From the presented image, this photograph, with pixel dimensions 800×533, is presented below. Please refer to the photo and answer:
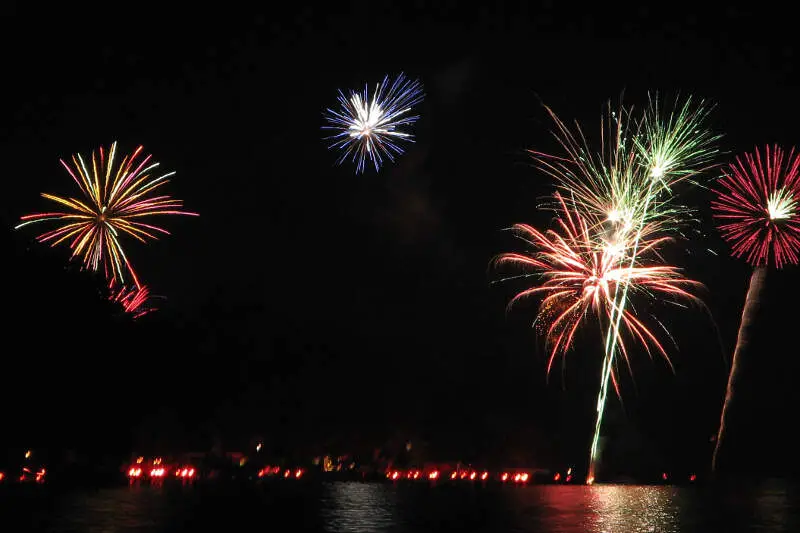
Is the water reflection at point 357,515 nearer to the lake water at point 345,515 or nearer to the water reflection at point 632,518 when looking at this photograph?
the lake water at point 345,515

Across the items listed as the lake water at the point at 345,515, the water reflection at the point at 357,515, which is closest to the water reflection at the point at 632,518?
the lake water at the point at 345,515

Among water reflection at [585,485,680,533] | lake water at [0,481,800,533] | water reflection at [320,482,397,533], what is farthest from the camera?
water reflection at [585,485,680,533]

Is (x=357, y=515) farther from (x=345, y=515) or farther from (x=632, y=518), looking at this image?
(x=632, y=518)

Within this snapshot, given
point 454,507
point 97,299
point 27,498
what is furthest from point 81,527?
point 97,299

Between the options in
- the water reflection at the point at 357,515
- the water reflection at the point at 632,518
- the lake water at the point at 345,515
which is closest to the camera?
the lake water at the point at 345,515

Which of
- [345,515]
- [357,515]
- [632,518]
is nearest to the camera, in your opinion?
[357,515]

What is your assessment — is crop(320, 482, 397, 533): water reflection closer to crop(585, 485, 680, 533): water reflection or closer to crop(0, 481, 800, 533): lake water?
crop(0, 481, 800, 533): lake water

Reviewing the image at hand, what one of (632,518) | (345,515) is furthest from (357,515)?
(632,518)

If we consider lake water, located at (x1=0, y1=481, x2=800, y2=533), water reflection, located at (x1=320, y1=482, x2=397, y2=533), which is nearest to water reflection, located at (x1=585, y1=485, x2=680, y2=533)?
lake water, located at (x1=0, y1=481, x2=800, y2=533)

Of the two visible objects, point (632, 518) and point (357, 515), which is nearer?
point (357, 515)

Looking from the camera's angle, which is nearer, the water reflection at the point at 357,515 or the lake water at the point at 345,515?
the lake water at the point at 345,515

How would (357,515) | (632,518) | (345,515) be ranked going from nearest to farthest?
(357,515)
(345,515)
(632,518)

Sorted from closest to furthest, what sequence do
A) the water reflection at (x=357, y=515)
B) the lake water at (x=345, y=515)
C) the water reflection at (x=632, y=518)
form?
the lake water at (x=345, y=515), the water reflection at (x=357, y=515), the water reflection at (x=632, y=518)

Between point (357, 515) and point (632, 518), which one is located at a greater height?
point (632, 518)
